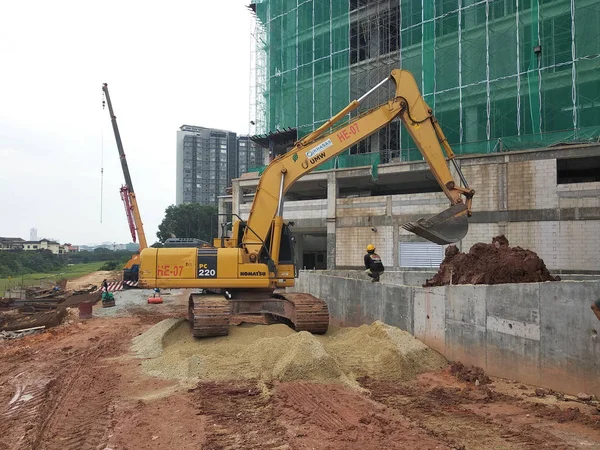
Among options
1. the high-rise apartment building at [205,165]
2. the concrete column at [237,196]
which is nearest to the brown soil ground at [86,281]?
the concrete column at [237,196]

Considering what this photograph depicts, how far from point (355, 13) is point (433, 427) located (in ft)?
99.1

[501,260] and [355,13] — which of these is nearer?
[501,260]

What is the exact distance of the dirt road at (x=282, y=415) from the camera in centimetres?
481

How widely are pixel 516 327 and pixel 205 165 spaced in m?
80.6

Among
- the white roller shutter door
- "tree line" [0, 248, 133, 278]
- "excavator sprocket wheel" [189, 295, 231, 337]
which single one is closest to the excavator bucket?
"excavator sprocket wheel" [189, 295, 231, 337]

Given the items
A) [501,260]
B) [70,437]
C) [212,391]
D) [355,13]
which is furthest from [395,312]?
[355,13]

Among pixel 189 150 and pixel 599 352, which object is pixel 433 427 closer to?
pixel 599 352

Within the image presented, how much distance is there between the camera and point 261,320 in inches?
508

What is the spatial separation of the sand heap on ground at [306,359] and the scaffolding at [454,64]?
1648 cm

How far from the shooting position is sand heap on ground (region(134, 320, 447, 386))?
23.5 ft

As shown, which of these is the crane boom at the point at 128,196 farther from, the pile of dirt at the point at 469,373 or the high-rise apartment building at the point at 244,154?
the high-rise apartment building at the point at 244,154

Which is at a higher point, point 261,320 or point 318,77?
point 318,77

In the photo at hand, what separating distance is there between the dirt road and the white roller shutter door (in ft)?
55.1

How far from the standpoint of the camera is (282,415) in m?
5.61
